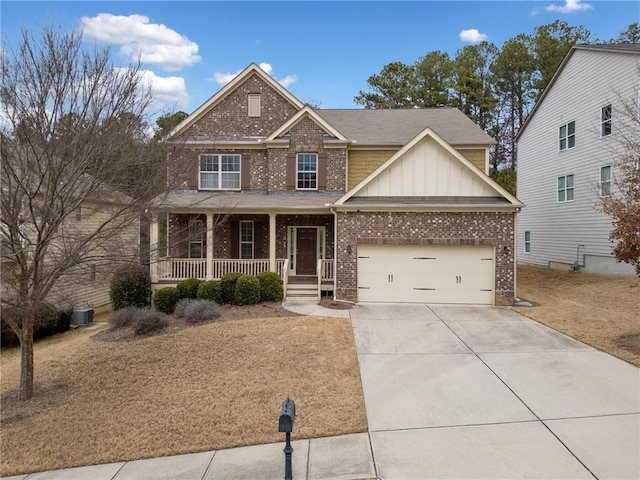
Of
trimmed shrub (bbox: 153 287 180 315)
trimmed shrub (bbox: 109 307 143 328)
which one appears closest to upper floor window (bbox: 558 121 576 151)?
trimmed shrub (bbox: 153 287 180 315)

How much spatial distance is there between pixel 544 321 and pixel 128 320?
37.4ft

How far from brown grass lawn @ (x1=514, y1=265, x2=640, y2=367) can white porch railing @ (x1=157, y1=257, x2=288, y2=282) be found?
343 inches

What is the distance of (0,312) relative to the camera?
19.7ft

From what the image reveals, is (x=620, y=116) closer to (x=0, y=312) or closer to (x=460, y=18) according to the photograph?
(x=460, y=18)

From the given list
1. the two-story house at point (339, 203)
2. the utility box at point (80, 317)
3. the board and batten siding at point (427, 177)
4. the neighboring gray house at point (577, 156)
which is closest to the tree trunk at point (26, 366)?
the two-story house at point (339, 203)

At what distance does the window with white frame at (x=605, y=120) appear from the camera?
16.3 meters

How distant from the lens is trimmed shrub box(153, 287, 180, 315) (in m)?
12.7

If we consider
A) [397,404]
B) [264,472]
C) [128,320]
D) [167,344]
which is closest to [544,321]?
[397,404]

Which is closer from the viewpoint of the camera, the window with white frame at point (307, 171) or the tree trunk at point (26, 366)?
the tree trunk at point (26, 366)

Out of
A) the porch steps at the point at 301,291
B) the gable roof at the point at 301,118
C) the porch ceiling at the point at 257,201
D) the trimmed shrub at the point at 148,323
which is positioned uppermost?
the gable roof at the point at 301,118

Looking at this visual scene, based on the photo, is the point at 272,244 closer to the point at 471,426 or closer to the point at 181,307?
the point at 181,307

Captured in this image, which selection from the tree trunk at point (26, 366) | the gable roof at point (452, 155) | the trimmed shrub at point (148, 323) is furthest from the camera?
the gable roof at point (452, 155)

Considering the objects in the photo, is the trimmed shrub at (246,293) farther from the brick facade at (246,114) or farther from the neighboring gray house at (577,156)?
the neighboring gray house at (577,156)

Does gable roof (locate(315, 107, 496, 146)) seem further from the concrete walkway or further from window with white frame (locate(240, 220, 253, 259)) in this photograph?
the concrete walkway
